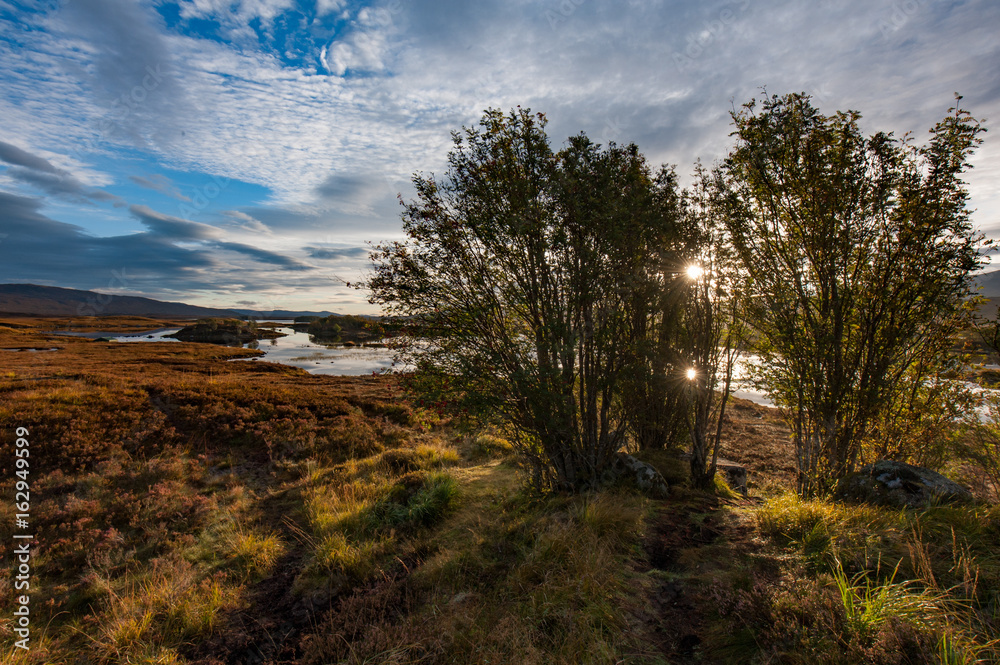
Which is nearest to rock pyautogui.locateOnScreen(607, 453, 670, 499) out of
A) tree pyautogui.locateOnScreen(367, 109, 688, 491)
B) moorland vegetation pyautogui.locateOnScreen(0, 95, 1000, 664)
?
moorland vegetation pyautogui.locateOnScreen(0, 95, 1000, 664)

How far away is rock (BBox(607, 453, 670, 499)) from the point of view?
320 inches

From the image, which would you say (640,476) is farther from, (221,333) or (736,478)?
(221,333)

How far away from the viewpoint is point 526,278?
290 inches

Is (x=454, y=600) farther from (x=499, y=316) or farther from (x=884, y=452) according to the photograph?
(x=884, y=452)

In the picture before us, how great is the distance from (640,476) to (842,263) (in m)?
5.49

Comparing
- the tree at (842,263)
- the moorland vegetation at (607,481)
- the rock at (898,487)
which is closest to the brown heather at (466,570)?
the moorland vegetation at (607,481)

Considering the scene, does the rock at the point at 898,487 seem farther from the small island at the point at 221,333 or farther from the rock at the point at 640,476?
the small island at the point at 221,333

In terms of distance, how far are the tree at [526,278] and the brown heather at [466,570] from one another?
115 cm

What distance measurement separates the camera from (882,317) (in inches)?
277

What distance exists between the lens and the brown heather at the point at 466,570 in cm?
357

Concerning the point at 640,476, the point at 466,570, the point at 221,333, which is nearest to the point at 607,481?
the point at 640,476

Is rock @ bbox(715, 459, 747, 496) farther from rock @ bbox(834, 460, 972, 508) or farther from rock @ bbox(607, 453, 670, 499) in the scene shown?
rock @ bbox(834, 460, 972, 508)

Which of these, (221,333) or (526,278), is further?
(221,333)

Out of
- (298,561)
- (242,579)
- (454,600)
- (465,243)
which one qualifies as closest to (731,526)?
(454,600)
